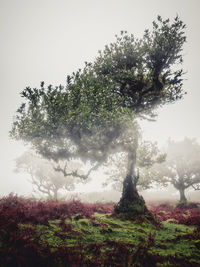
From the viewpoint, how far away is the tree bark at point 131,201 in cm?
1321

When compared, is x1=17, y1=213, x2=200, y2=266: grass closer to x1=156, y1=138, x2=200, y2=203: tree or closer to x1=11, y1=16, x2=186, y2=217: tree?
x1=11, y1=16, x2=186, y2=217: tree

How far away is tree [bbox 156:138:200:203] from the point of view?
33000 mm

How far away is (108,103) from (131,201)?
9491mm

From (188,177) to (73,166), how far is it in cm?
3091

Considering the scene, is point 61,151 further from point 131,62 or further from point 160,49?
point 160,49

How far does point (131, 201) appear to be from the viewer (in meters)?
14.5

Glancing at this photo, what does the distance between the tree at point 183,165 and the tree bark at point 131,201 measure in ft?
60.3

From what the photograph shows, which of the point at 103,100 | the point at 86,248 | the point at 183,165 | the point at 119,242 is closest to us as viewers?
the point at 86,248

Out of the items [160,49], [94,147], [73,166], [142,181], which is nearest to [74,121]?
[94,147]

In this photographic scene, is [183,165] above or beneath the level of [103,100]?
beneath

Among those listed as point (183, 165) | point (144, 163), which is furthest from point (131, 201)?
point (183, 165)

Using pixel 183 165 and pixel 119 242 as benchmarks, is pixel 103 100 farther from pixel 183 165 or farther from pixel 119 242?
pixel 183 165

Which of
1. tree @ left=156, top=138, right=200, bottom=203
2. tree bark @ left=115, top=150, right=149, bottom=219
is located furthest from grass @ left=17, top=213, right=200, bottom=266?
tree @ left=156, top=138, right=200, bottom=203

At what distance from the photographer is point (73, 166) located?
47062 mm
